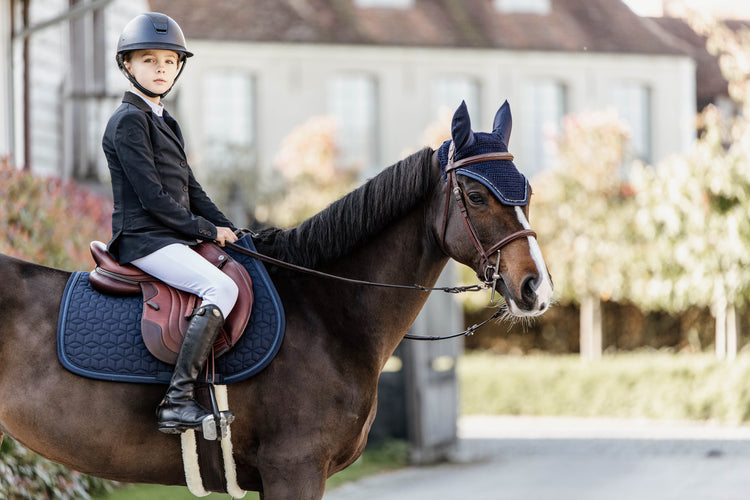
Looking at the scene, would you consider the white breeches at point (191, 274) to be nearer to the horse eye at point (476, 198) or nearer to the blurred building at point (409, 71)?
the horse eye at point (476, 198)

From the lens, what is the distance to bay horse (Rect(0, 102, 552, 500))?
3.65 m

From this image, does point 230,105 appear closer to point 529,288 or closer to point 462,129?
point 462,129

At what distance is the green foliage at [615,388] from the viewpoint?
13.9 m

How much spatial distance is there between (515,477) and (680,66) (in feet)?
75.8

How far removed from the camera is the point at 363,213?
385 centimetres

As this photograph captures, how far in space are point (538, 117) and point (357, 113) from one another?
18.6 ft

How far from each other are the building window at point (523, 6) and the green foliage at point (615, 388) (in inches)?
669

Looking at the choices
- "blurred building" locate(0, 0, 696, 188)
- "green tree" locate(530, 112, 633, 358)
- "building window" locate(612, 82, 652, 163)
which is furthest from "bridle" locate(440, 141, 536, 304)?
"building window" locate(612, 82, 652, 163)

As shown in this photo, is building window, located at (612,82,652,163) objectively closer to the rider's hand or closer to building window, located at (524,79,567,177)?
building window, located at (524,79,567,177)

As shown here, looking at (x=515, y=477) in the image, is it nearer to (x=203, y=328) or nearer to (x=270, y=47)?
(x=203, y=328)

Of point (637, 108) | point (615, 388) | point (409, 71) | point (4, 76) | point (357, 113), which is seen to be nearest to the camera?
point (4, 76)

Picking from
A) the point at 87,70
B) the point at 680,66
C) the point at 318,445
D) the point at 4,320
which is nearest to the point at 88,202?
the point at 4,320

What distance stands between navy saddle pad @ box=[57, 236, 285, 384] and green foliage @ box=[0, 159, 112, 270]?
2639mm

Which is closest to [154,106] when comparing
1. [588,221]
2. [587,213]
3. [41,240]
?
[41,240]
